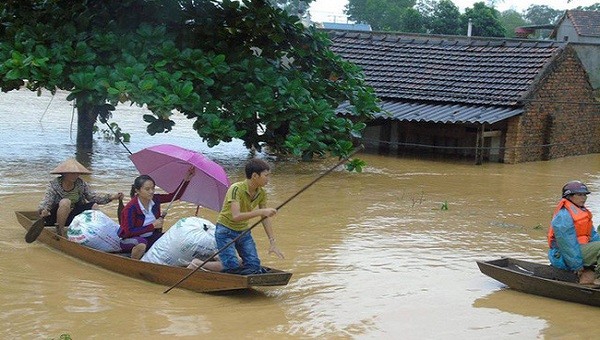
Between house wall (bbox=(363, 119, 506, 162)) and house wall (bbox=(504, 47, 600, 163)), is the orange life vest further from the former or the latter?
house wall (bbox=(504, 47, 600, 163))

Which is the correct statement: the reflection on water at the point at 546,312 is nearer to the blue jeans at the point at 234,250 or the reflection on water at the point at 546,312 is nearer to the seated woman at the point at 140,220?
the blue jeans at the point at 234,250

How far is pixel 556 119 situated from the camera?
877 inches

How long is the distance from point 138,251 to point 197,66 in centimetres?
715

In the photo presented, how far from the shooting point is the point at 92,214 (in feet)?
32.4

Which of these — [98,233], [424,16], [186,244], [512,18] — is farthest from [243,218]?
[512,18]

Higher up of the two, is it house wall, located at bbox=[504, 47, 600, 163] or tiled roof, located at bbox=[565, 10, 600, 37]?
tiled roof, located at bbox=[565, 10, 600, 37]

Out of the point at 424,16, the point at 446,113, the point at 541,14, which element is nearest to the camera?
the point at 446,113

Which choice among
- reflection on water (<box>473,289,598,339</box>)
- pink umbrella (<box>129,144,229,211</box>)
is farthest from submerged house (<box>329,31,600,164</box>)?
reflection on water (<box>473,289,598,339</box>)

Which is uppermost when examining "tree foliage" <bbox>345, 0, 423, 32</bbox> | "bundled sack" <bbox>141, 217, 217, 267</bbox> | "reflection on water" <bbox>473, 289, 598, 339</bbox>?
"tree foliage" <bbox>345, 0, 423, 32</bbox>

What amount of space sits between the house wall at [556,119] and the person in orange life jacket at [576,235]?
453 inches

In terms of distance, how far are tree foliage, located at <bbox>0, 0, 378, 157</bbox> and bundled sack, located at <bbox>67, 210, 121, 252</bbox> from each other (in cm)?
535

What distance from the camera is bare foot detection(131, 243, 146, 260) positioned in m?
9.38

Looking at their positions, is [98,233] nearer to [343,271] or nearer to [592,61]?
[343,271]

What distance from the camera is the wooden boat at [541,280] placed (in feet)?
28.5
